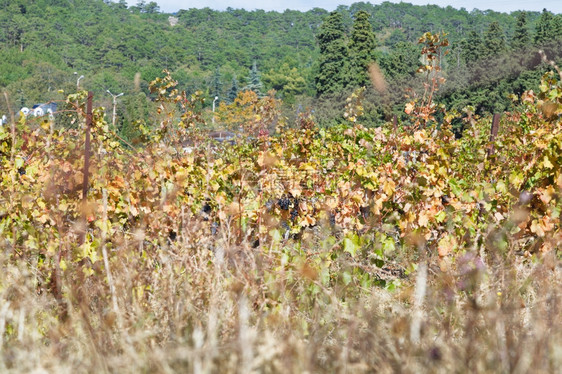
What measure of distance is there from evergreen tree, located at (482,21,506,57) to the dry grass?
136 feet

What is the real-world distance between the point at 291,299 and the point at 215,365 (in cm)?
144

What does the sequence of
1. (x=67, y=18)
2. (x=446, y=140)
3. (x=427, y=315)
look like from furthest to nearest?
(x=67, y=18) → (x=446, y=140) → (x=427, y=315)

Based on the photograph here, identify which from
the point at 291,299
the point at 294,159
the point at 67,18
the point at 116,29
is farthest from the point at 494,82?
Result: the point at 67,18

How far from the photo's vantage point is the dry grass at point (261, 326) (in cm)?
201

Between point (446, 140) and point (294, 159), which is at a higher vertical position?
point (446, 140)

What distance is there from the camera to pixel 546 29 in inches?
1666

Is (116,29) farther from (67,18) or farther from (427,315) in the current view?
(427,315)

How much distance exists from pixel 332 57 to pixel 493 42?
1105 centimetres

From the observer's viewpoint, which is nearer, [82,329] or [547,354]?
[547,354]

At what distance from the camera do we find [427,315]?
2.95 metres

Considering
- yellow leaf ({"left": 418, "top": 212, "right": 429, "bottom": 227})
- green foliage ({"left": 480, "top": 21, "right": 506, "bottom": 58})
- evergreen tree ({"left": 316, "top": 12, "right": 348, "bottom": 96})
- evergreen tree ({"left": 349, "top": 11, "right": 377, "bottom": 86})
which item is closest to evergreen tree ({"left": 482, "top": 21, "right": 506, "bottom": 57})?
green foliage ({"left": 480, "top": 21, "right": 506, "bottom": 58})

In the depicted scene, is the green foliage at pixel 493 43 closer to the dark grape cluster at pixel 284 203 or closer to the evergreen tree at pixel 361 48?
the evergreen tree at pixel 361 48

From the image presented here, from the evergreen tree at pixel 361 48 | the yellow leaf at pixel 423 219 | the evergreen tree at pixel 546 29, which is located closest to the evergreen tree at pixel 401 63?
the evergreen tree at pixel 361 48

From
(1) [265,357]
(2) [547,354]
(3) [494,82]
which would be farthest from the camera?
(3) [494,82]
